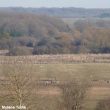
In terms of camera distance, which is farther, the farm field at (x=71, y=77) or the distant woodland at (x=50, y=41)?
the distant woodland at (x=50, y=41)

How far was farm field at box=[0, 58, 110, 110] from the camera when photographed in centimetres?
1434

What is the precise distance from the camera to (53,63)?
87.3 feet

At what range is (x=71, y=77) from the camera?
20.1 meters

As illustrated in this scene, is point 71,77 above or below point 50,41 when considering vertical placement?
above

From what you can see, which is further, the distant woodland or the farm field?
the distant woodland

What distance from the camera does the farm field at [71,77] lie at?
1434 centimetres

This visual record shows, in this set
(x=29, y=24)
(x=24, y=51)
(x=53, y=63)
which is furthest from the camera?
(x=29, y=24)

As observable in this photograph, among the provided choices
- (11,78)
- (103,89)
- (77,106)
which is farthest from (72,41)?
(11,78)

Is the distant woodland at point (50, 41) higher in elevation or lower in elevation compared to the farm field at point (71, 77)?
lower

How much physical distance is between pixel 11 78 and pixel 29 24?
47.9 meters

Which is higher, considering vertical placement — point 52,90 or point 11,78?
point 11,78

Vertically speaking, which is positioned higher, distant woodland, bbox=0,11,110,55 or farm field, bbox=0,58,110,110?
farm field, bbox=0,58,110,110

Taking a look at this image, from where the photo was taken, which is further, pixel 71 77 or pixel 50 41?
pixel 50 41

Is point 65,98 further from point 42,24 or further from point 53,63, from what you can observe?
point 42,24
